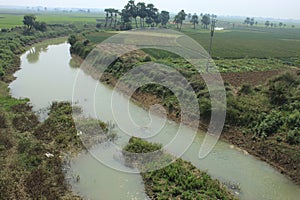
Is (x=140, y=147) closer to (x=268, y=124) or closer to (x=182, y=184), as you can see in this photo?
(x=182, y=184)

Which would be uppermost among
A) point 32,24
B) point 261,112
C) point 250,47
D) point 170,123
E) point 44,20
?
point 44,20

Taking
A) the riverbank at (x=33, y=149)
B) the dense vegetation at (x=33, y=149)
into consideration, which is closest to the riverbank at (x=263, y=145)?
the dense vegetation at (x=33, y=149)

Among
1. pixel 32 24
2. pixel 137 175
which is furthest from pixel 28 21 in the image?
pixel 137 175

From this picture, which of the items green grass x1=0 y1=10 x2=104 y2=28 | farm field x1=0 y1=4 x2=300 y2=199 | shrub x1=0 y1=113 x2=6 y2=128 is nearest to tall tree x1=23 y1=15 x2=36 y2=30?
green grass x1=0 y1=10 x2=104 y2=28

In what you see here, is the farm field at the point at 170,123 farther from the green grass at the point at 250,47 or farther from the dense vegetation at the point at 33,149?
the green grass at the point at 250,47

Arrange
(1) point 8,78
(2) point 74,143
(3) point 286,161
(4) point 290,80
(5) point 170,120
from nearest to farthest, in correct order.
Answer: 1. (3) point 286,161
2. (2) point 74,143
3. (5) point 170,120
4. (4) point 290,80
5. (1) point 8,78

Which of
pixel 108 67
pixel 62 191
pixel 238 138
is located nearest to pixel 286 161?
pixel 238 138

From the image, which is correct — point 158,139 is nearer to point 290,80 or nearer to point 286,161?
point 286,161
